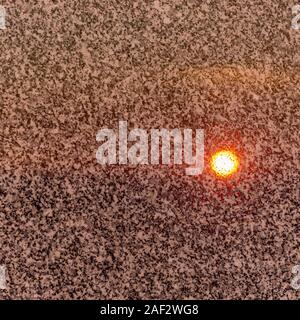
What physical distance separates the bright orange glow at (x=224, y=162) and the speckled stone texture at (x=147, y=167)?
0.06ft

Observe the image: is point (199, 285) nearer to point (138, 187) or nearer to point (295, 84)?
point (138, 187)

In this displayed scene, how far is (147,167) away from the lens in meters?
1.16

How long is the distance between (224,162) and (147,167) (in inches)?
6.0

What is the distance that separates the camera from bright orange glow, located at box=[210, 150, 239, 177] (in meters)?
1.17

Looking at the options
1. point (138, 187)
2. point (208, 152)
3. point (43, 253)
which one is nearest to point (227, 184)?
point (208, 152)

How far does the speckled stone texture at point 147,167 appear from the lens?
3.81ft

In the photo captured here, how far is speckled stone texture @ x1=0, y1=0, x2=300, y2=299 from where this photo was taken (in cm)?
116

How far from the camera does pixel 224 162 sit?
117 cm

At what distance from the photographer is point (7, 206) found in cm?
116

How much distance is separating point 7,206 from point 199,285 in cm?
41

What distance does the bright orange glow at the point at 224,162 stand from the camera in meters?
1.17

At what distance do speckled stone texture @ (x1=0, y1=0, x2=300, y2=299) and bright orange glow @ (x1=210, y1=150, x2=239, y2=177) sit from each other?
0.06ft

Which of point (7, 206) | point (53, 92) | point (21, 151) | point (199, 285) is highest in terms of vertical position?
point (53, 92)

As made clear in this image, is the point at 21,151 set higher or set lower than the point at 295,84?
lower
